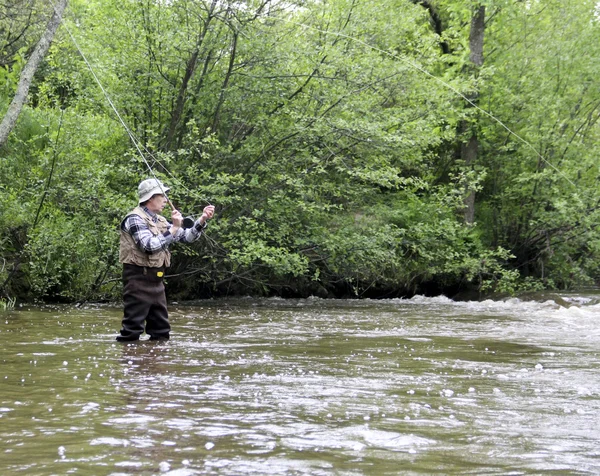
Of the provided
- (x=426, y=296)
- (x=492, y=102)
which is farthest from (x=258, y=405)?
(x=492, y=102)

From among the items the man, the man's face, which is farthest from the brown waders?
the man's face

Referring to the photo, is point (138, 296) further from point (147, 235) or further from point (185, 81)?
point (185, 81)

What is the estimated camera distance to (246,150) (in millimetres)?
14172

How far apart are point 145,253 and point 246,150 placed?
6.58m

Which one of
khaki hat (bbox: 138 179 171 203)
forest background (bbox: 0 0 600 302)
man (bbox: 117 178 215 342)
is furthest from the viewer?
forest background (bbox: 0 0 600 302)

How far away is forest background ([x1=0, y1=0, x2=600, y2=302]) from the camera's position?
12820 millimetres

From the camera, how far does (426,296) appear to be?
19.8 m

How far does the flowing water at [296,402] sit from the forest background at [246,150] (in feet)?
12.3

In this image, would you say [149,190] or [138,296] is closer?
[138,296]

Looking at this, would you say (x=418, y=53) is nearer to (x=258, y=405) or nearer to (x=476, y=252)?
(x=476, y=252)

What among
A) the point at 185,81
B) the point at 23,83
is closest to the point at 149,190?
the point at 23,83

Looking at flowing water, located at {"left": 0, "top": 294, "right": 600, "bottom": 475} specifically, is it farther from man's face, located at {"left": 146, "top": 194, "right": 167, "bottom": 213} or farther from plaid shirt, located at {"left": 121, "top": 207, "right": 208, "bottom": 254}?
man's face, located at {"left": 146, "top": 194, "right": 167, "bottom": 213}

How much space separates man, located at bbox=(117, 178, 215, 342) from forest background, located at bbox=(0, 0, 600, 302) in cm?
440

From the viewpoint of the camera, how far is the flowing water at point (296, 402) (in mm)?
3543
